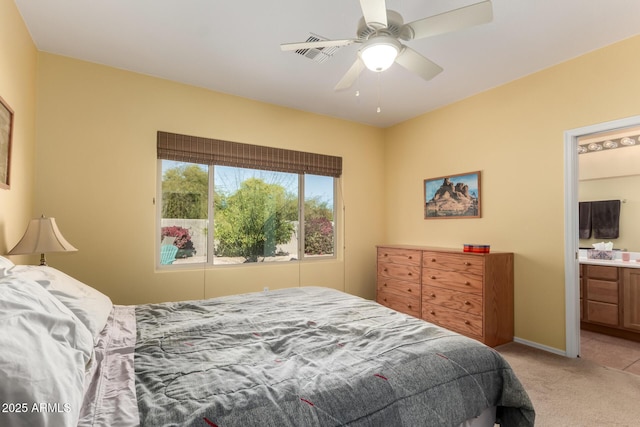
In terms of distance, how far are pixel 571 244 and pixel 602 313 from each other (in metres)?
1.40

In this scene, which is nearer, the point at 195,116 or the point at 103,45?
the point at 103,45

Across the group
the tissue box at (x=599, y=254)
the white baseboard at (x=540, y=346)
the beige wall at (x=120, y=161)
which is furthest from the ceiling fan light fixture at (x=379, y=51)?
the tissue box at (x=599, y=254)

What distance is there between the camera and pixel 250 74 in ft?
10.3

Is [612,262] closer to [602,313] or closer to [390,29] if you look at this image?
[602,313]

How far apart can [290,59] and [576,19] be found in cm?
219

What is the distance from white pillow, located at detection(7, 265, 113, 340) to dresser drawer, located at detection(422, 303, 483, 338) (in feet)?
9.84

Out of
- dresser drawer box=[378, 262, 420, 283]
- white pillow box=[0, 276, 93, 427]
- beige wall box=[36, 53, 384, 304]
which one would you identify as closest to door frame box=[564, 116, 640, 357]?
dresser drawer box=[378, 262, 420, 283]

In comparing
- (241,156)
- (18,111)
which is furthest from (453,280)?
(18,111)

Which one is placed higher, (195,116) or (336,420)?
(195,116)

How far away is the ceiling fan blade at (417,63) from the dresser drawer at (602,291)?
3257 millimetres

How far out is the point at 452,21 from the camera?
1.70 meters

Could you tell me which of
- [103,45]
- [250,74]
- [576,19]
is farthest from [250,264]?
[576,19]

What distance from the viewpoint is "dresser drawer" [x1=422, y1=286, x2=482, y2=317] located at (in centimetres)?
306

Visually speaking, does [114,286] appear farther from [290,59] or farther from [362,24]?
[362,24]
